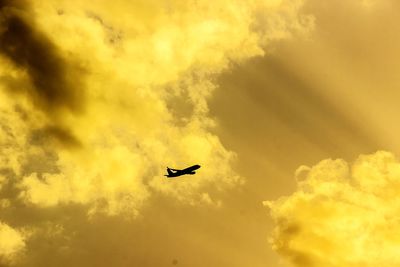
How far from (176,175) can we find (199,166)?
8.31 m

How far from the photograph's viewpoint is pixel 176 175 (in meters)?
157

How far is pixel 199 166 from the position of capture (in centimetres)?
15400
